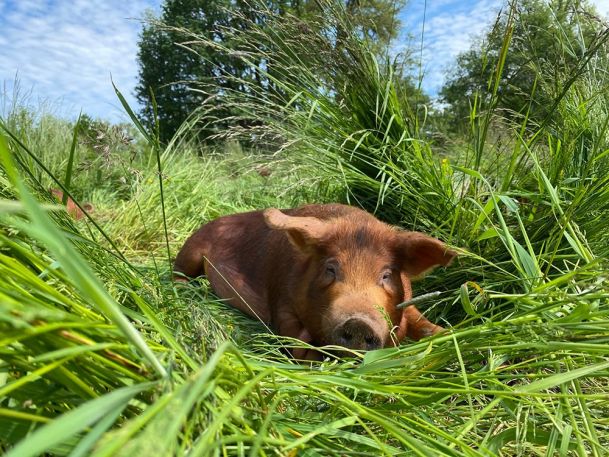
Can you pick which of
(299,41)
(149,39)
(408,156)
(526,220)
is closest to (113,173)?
(299,41)

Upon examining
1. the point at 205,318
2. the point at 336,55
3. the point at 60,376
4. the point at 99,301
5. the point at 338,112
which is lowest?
the point at 205,318

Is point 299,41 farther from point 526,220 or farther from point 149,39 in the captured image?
point 149,39

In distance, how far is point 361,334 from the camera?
2.39 meters

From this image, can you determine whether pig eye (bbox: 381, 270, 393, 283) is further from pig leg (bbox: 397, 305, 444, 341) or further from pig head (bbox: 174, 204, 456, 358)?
pig leg (bbox: 397, 305, 444, 341)

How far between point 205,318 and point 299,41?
273cm

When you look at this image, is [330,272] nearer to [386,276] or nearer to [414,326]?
[386,276]

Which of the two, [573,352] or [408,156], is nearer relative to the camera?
[573,352]

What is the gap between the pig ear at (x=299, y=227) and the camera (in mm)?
2867

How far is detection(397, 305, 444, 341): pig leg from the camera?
286 cm

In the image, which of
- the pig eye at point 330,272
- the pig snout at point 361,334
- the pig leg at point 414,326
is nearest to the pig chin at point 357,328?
the pig snout at point 361,334

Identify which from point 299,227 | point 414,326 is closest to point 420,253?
point 414,326

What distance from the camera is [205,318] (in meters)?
1.69

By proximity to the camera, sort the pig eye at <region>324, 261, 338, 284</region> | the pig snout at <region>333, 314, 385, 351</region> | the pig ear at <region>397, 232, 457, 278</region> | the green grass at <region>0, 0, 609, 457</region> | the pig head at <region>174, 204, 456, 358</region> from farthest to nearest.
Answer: the pig eye at <region>324, 261, 338, 284</region> → the pig ear at <region>397, 232, 457, 278</region> → the pig head at <region>174, 204, 456, 358</region> → the pig snout at <region>333, 314, 385, 351</region> → the green grass at <region>0, 0, 609, 457</region>

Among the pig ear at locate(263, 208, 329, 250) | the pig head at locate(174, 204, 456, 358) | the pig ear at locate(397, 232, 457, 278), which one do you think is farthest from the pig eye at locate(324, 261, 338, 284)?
the pig ear at locate(397, 232, 457, 278)
